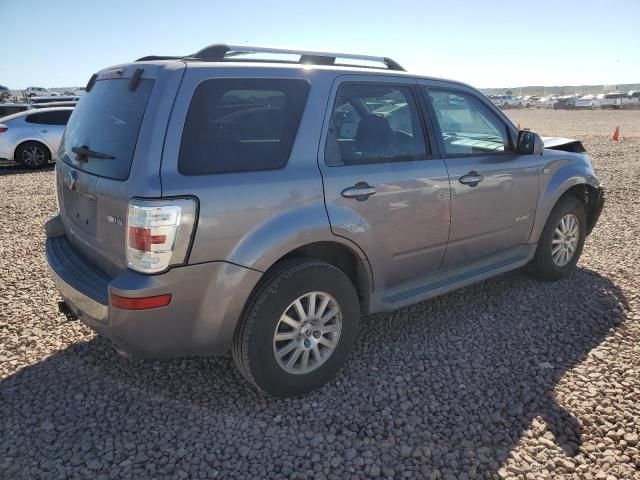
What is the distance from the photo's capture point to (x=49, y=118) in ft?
40.0

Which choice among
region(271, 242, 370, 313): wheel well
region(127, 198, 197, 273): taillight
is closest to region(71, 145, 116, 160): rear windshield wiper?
region(127, 198, 197, 273): taillight

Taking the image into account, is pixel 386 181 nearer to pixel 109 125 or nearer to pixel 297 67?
pixel 297 67

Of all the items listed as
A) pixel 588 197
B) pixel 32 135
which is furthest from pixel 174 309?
pixel 32 135

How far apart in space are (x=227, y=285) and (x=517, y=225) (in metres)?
2.68

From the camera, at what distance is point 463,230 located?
3721mm

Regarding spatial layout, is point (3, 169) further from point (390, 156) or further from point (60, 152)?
point (390, 156)

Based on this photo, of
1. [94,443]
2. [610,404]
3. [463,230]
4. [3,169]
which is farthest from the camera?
[3,169]

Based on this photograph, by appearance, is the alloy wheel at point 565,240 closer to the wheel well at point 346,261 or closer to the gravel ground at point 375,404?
the gravel ground at point 375,404

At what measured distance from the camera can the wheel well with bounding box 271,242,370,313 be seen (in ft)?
10.1

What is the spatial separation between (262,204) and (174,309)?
69cm

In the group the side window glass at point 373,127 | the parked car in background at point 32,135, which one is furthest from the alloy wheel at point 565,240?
the parked car in background at point 32,135

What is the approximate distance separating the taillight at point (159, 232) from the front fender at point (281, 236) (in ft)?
0.90

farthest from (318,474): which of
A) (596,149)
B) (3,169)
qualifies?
(596,149)

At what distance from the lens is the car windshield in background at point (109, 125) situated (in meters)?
2.55
